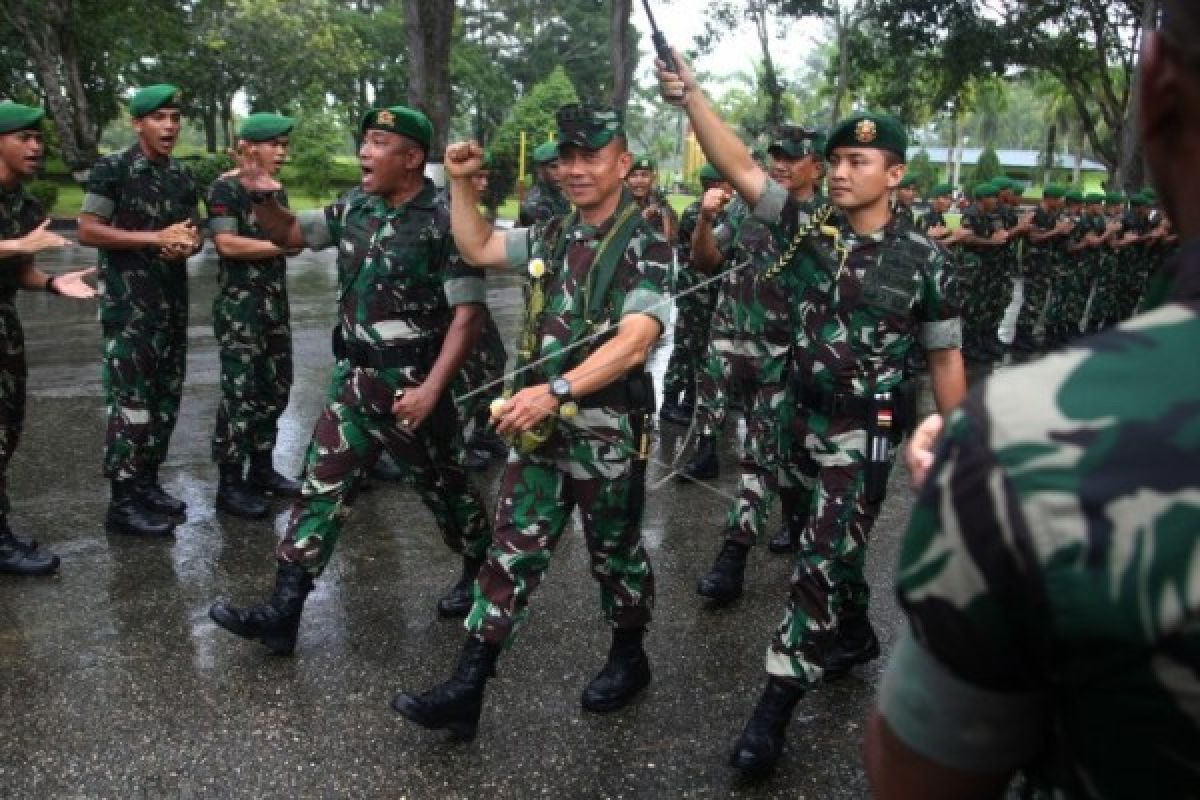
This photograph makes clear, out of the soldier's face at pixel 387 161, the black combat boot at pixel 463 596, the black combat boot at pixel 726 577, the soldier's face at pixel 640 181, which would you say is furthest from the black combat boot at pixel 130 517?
the soldier's face at pixel 640 181

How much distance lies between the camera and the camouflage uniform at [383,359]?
140 inches

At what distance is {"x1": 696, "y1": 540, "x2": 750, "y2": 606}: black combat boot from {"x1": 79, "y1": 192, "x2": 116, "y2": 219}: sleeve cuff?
3261mm

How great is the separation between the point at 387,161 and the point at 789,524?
2.47 m

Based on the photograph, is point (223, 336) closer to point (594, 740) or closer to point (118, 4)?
point (594, 740)

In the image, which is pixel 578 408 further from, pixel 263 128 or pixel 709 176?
pixel 709 176

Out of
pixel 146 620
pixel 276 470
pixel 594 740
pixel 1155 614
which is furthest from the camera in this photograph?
pixel 276 470

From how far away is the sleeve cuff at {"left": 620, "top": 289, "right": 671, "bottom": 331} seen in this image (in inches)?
117

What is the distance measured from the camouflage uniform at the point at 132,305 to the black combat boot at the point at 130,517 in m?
0.07

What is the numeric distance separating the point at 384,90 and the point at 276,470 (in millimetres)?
43051

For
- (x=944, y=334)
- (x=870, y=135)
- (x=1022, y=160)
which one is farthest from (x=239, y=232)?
(x=1022, y=160)

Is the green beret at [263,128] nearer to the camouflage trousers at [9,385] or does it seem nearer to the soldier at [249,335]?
the soldier at [249,335]

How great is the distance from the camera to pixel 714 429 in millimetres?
5730

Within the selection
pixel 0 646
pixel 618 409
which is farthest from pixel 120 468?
pixel 618 409

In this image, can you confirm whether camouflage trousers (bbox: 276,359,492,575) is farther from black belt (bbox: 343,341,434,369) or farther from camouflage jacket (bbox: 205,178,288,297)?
camouflage jacket (bbox: 205,178,288,297)
